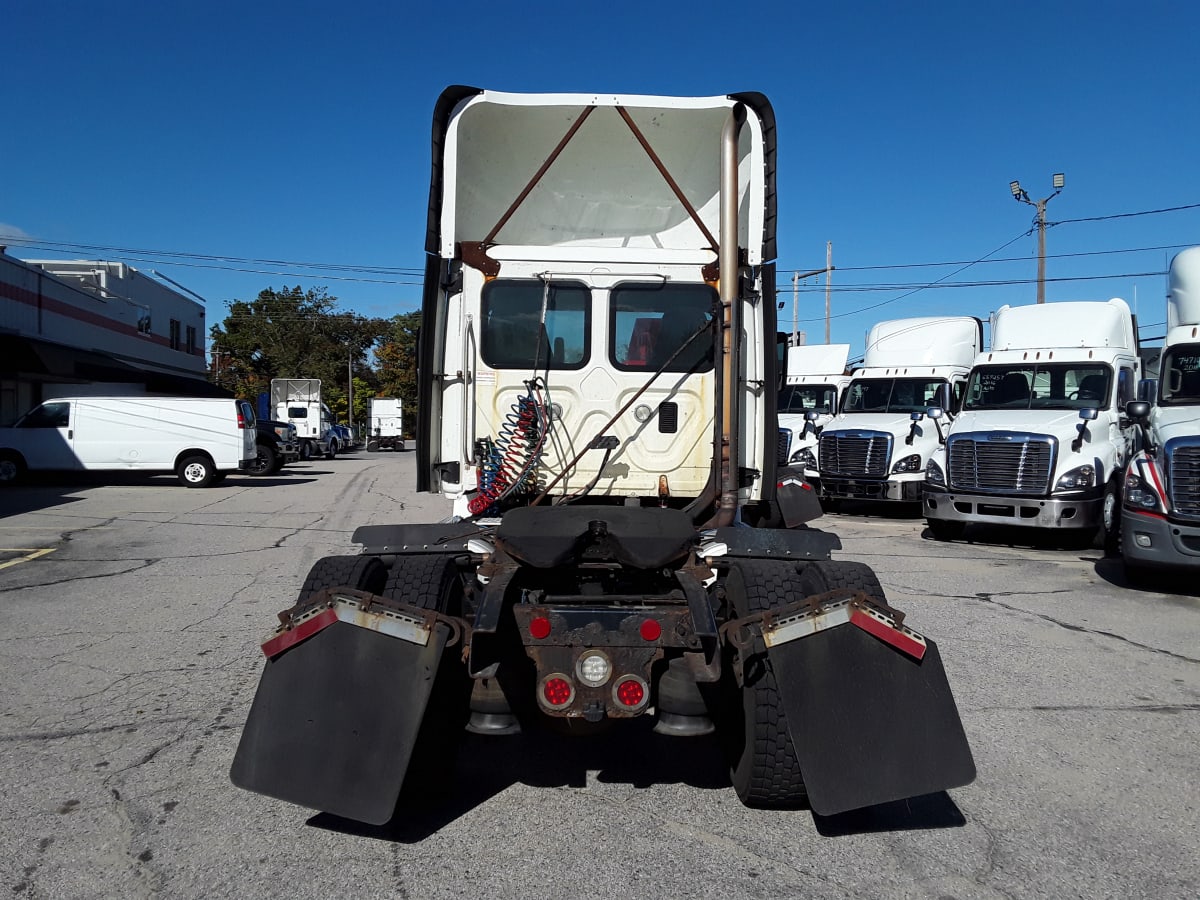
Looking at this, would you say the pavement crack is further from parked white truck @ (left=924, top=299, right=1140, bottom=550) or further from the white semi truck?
parked white truck @ (left=924, top=299, right=1140, bottom=550)

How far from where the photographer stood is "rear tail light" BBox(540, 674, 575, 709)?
137 inches

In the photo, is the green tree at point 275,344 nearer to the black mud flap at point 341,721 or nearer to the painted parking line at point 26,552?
the painted parking line at point 26,552

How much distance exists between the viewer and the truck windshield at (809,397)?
20.5 meters

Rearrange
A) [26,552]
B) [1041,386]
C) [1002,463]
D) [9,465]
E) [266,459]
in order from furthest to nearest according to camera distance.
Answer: [266,459] < [9,465] < [1041,386] < [1002,463] < [26,552]

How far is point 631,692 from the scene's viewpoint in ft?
11.4

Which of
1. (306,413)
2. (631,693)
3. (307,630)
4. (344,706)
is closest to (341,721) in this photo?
(344,706)

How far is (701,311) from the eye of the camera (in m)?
5.87

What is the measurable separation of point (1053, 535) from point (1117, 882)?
1166 cm

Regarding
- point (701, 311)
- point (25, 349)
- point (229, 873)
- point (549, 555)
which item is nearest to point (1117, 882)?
point (549, 555)

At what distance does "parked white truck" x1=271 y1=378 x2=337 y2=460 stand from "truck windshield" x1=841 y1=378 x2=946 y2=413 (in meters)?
24.9

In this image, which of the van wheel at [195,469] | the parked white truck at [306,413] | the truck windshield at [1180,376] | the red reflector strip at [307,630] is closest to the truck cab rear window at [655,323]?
the red reflector strip at [307,630]

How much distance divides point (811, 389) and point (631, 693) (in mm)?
18030

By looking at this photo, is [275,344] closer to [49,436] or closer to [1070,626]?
[49,436]

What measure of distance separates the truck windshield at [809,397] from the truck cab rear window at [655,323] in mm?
14814
